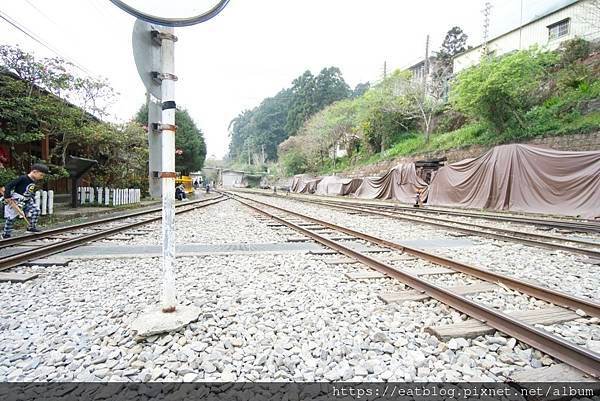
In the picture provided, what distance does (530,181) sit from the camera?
36.9 feet

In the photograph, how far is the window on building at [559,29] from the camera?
2096cm

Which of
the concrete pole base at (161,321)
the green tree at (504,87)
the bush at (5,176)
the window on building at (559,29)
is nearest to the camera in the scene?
the concrete pole base at (161,321)

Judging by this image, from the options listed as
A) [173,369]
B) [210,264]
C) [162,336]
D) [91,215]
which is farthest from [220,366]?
[91,215]

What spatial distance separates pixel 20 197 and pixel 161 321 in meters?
6.49

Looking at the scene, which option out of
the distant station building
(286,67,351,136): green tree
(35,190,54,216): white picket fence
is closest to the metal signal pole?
(35,190,54,216): white picket fence

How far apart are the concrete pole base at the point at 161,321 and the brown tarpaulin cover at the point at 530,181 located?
11.6 m

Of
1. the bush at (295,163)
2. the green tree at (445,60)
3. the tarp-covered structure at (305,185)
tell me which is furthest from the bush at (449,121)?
the bush at (295,163)

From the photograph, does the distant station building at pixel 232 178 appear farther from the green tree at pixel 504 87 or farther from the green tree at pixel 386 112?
the green tree at pixel 504 87

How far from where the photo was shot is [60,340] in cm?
224

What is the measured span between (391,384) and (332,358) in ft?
1.27

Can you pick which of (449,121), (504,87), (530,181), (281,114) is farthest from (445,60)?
(281,114)

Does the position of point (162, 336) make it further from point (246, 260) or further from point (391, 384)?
point (246, 260)

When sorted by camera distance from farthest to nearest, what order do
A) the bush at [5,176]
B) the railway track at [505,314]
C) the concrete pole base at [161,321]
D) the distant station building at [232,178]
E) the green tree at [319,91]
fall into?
the distant station building at [232,178], the green tree at [319,91], the bush at [5,176], the concrete pole base at [161,321], the railway track at [505,314]

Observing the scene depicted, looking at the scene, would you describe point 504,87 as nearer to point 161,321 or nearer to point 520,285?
point 520,285
